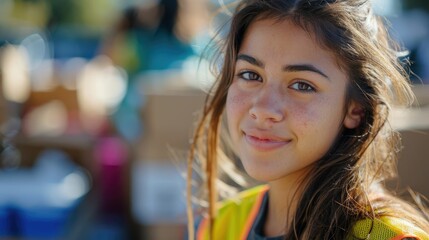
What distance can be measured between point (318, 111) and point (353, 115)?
122 millimetres

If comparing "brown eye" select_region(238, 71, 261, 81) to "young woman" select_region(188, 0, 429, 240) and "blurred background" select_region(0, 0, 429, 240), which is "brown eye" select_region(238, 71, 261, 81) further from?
"blurred background" select_region(0, 0, 429, 240)

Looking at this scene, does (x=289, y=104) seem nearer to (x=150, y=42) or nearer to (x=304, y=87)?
(x=304, y=87)

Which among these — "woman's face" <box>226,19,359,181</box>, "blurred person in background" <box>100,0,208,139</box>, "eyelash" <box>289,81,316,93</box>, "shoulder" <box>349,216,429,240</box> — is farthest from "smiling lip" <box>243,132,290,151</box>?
"blurred person in background" <box>100,0,208,139</box>

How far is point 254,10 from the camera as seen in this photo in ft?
5.67

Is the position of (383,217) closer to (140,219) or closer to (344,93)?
(344,93)

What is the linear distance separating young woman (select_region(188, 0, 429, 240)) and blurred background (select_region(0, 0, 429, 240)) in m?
0.68

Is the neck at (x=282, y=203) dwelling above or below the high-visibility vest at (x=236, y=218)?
above

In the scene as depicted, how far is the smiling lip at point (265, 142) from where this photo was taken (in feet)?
5.23

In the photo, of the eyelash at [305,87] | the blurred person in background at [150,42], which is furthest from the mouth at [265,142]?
the blurred person in background at [150,42]

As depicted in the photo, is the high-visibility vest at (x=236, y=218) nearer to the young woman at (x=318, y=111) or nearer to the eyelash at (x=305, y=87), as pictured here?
the young woman at (x=318, y=111)

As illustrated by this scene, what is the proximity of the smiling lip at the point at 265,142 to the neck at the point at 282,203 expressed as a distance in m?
0.15

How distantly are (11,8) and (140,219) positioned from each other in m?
13.5

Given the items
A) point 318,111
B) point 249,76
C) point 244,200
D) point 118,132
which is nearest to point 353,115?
point 318,111

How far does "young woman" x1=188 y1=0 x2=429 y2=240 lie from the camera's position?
1569 millimetres
